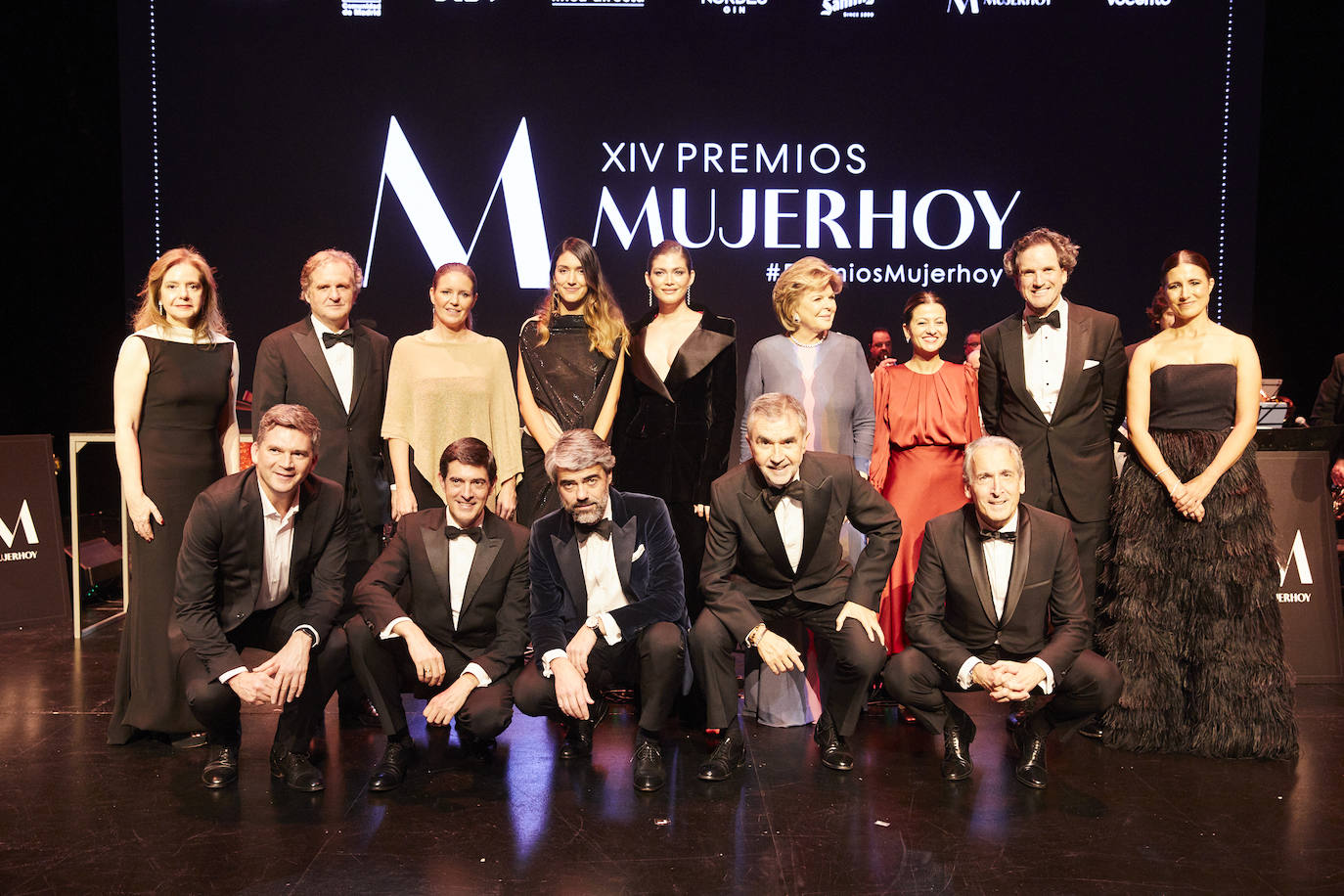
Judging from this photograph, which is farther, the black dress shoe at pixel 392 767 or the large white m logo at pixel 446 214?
the large white m logo at pixel 446 214

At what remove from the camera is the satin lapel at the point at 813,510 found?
337 centimetres

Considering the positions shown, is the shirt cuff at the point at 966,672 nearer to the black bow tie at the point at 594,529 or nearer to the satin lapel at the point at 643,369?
the black bow tie at the point at 594,529

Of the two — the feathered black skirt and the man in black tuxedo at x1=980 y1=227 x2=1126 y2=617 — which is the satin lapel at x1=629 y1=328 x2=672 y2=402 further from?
the feathered black skirt

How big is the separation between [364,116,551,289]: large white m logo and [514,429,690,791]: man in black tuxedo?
387 centimetres

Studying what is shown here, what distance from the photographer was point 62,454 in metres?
6.99

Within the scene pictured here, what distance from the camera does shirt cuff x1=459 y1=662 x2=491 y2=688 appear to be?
3.11 meters

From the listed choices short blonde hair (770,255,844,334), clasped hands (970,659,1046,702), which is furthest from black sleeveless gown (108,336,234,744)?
clasped hands (970,659,1046,702)

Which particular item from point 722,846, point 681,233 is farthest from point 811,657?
point 681,233

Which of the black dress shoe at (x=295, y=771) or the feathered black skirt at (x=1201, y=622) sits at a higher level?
the feathered black skirt at (x=1201, y=622)

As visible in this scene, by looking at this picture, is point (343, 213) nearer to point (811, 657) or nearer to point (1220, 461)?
point (811, 657)

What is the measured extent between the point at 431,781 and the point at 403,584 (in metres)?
0.68

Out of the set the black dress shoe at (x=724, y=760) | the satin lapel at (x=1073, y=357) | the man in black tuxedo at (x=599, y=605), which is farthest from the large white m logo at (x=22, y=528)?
the satin lapel at (x=1073, y=357)

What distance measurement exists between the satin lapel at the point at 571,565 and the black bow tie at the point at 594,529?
28mm

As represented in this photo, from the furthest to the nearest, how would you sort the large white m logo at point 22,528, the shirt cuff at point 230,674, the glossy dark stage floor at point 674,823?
the large white m logo at point 22,528
the shirt cuff at point 230,674
the glossy dark stage floor at point 674,823
